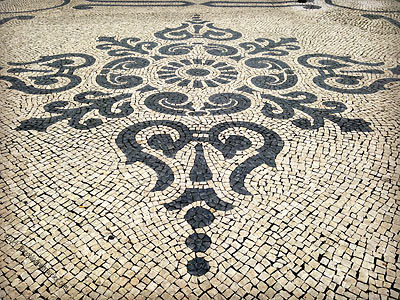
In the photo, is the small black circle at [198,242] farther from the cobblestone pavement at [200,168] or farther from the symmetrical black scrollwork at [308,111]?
the symmetrical black scrollwork at [308,111]

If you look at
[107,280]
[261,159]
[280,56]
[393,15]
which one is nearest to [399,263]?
[261,159]

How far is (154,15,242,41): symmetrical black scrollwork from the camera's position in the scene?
924 cm

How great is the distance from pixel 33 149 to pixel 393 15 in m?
10.9

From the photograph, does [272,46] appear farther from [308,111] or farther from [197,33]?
[308,111]

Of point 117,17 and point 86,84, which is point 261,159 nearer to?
point 86,84

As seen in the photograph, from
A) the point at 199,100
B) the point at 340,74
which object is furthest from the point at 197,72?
the point at 340,74

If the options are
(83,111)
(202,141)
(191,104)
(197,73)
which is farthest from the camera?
(197,73)

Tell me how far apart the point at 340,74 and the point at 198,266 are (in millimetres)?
5427

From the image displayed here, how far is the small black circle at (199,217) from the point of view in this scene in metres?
3.79

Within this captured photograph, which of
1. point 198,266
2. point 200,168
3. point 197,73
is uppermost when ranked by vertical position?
point 197,73

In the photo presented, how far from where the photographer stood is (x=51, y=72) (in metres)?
7.18

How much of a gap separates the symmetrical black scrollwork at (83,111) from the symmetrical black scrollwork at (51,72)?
62cm

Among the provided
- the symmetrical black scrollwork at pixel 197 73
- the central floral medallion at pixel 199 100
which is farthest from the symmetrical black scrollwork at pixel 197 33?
the symmetrical black scrollwork at pixel 197 73

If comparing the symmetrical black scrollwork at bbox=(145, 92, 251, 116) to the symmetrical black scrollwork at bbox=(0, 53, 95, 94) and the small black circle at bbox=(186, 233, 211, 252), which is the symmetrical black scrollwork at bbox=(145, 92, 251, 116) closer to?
the symmetrical black scrollwork at bbox=(0, 53, 95, 94)
